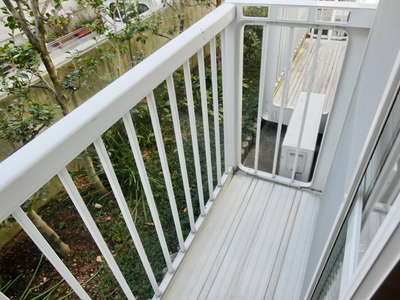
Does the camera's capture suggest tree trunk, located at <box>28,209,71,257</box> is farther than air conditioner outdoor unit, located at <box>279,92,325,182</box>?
No

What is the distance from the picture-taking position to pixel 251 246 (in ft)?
5.25

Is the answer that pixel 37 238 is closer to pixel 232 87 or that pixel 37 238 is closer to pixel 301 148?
pixel 232 87

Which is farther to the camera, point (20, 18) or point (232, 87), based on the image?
point (232, 87)

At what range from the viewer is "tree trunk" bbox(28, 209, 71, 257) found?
64.0 inches

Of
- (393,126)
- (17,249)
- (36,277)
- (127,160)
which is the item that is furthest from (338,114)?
(17,249)

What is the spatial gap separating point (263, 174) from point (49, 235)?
1.42 m

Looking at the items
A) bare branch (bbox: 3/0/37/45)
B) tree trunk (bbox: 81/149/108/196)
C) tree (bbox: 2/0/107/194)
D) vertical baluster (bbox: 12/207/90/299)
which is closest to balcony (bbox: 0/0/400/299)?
Result: vertical baluster (bbox: 12/207/90/299)

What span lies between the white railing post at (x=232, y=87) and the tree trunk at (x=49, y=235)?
118 centimetres

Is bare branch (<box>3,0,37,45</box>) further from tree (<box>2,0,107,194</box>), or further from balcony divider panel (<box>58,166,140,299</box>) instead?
balcony divider panel (<box>58,166,140,299</box>)

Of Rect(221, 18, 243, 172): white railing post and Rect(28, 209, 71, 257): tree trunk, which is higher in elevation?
Rect(221, 18, 243, 172): white railing post

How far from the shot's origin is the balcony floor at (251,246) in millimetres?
1437

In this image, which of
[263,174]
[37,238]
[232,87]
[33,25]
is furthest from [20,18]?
[263,174]

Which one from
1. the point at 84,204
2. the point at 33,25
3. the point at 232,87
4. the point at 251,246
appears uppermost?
the point at 33,25

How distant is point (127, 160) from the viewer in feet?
7.64
